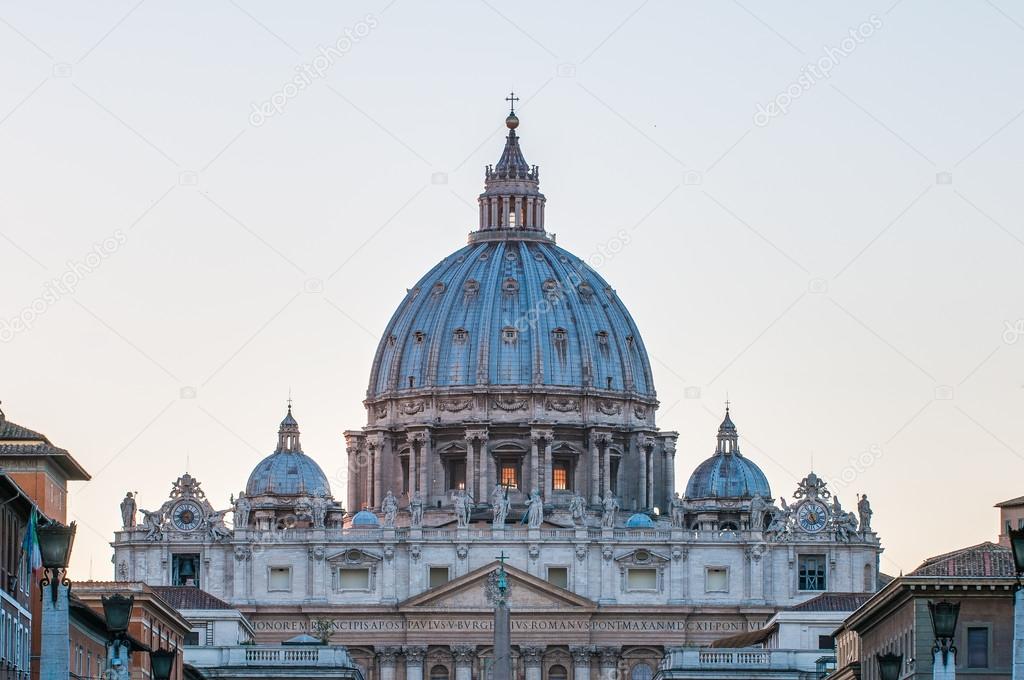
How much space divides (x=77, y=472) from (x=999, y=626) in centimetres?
2291

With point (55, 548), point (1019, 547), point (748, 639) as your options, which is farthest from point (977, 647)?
point (748, 639)

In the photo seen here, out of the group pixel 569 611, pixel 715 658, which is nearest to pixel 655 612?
pixel 569 611

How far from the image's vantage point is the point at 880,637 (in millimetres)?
104812

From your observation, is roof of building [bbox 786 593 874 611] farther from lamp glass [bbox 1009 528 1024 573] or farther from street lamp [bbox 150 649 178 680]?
lamp glass [bbox 1009 528 1024 573]

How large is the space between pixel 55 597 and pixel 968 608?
3379 centimetres

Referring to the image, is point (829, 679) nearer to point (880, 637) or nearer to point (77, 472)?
point (880, 637)

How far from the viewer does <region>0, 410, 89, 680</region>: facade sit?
85250mm

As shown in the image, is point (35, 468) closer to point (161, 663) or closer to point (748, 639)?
point (161, 663)

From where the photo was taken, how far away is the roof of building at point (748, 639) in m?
167

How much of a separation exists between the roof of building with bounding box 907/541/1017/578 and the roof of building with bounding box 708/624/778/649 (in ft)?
223

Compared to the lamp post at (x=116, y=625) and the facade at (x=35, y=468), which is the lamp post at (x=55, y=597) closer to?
the lamp post at (x=116, y=625)

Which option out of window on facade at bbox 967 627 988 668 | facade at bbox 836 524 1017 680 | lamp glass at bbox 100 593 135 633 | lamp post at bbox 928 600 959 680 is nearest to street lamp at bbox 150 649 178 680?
lamp glass at bbox 100 593 135 633

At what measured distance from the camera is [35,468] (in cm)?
8550

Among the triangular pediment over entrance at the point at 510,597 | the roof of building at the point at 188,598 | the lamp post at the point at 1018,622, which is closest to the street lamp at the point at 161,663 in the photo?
the lamp post at the point at 1018,622
